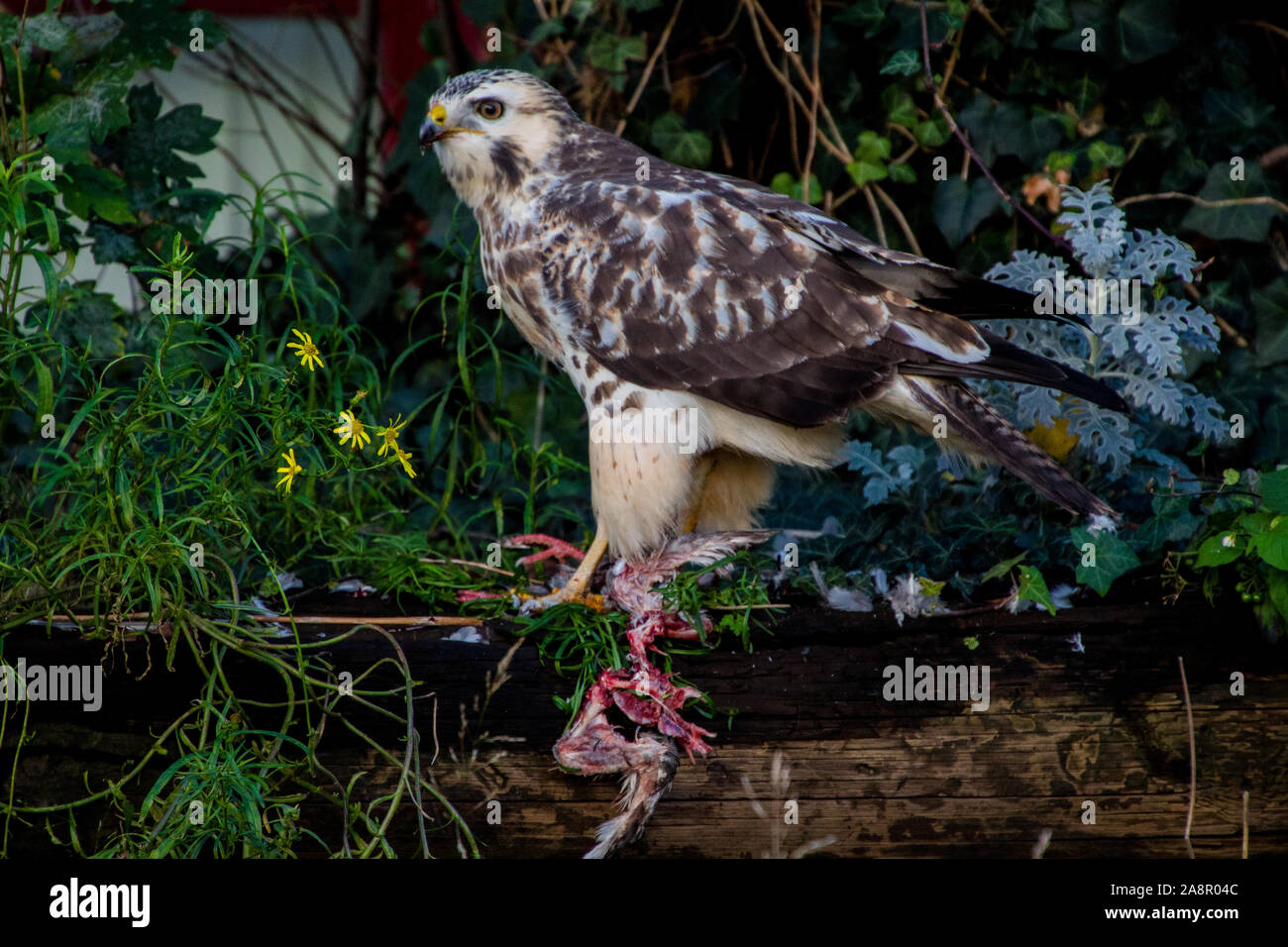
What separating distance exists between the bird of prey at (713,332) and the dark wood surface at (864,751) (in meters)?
0.24

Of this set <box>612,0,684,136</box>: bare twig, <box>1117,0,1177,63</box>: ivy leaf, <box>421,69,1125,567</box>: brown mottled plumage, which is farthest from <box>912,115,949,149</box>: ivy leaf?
<box>421,69,1125,567</box>: brown mottled plumage

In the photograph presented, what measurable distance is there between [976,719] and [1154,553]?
698 mm

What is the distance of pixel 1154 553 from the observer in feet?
11.1

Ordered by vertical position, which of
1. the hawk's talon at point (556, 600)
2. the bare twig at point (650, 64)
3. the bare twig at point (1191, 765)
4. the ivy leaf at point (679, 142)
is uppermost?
the bare twig at point (650, 64)

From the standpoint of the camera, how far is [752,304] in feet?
10.9

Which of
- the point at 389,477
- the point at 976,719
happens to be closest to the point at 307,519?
the point at 389,477

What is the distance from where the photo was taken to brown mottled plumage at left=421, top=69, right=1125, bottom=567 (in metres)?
3.22

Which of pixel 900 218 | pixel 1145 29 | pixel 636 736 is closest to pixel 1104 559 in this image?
pixel 636 736

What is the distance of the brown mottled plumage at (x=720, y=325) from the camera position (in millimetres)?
3219

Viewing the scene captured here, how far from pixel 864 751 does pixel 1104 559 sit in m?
0.77

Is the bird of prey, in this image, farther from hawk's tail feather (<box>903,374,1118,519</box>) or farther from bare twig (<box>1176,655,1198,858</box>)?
bare twig (<box>1176,655,1198,858</box>)

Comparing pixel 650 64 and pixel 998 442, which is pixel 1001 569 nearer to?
pixel 998 442

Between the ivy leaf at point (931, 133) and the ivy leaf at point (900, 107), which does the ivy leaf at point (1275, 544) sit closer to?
the ivy leaf at point (931, 133)

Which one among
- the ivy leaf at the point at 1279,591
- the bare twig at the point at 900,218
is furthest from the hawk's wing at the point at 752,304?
the bare twig at the point at 900,218
